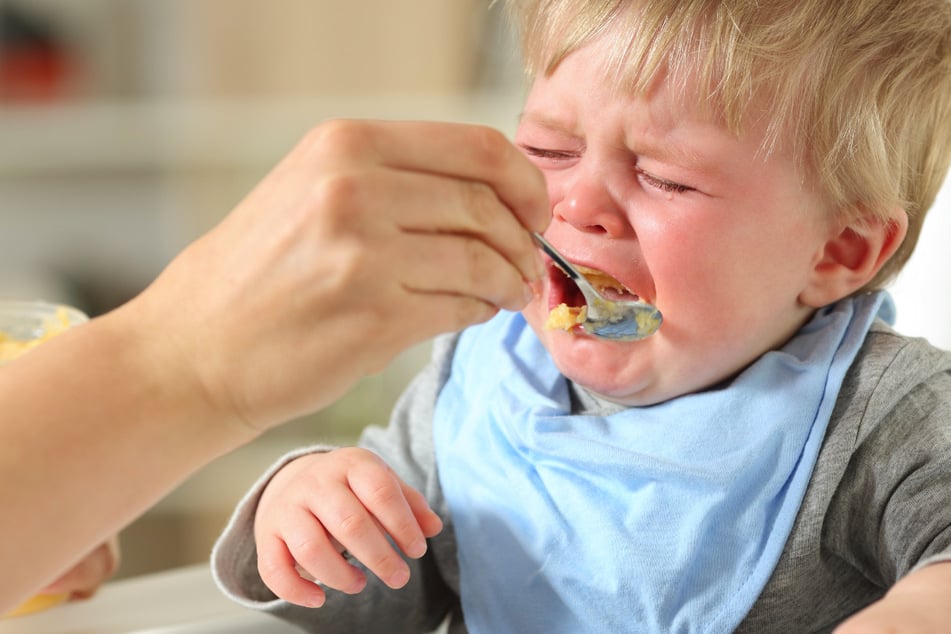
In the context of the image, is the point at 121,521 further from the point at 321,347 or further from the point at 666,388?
the point at 666,388

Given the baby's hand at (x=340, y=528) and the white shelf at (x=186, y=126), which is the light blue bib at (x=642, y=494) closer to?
the baby's hand at (x=340, y=528)

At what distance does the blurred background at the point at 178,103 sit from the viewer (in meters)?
2.21


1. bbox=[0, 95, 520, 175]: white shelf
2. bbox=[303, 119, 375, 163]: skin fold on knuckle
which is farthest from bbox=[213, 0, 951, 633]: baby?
bbox=[0, 95, 520, 175]: white shelf

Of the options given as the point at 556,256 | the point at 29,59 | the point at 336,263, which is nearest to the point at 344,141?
the point at 336,263

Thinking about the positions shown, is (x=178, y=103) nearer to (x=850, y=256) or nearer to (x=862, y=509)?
(x=850, y=256)

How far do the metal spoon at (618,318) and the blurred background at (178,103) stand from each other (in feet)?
4.89

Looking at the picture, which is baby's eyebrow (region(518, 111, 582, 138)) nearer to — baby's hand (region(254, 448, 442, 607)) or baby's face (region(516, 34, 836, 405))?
baby's face (region(516, 34, 836, 405))

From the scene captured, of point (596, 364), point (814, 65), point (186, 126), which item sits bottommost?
point (186, 126)

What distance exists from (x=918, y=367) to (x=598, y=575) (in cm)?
27

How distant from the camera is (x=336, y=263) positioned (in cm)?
52

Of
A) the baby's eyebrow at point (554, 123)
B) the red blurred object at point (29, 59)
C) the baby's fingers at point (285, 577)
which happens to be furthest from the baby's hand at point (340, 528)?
the red blurred object at point (29, 59)

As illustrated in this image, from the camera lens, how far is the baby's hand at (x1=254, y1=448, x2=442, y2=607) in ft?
2.33

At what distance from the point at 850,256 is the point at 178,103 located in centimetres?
171

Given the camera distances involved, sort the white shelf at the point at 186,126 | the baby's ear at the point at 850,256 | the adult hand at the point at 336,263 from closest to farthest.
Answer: the adult hand at the point at 336,263, the baby's ear at the point at 850,256, the white shelf at the point at 186,126
